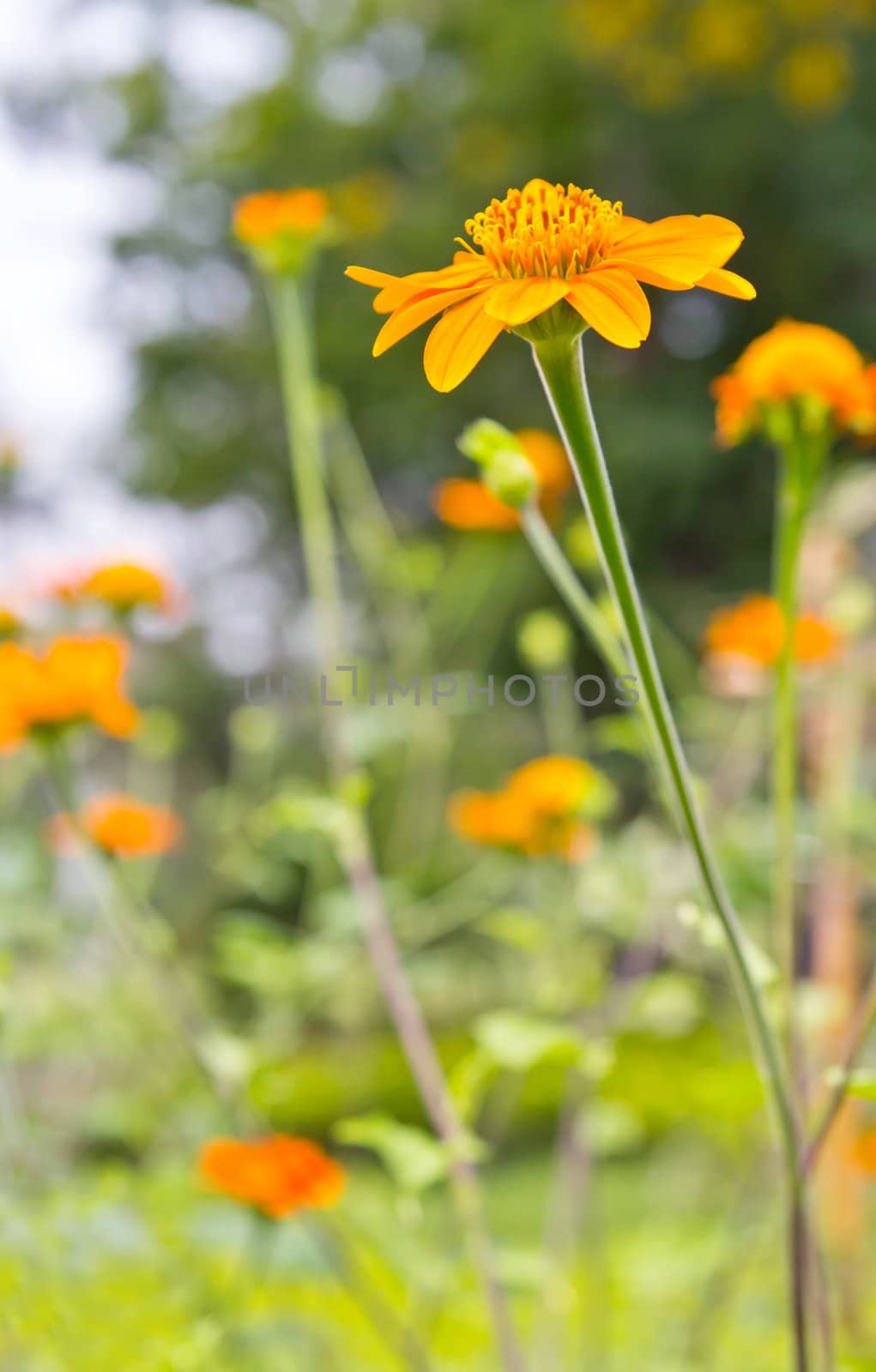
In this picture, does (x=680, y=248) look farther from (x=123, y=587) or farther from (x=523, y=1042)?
(x=123, y=587)

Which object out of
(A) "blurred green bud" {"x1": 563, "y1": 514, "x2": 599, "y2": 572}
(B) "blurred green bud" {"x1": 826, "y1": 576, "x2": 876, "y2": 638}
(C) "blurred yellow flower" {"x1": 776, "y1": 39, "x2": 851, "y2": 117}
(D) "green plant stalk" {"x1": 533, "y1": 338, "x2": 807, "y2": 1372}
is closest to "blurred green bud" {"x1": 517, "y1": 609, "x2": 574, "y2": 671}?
(A) "blurred green bud" {"x1": 563, "y1": 514, "x2": 599, "y2": 572}

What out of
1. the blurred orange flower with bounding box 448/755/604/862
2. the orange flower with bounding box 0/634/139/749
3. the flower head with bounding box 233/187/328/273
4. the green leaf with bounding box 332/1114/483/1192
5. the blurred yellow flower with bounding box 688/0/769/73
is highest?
the blurred yellow flower with bounding box 688/0/769/73

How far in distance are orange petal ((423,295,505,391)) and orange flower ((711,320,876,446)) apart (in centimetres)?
16

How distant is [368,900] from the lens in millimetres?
528

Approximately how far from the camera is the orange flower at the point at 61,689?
0.50 meters

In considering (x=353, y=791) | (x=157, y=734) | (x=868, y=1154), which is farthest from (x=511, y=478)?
(x=157, y=734)

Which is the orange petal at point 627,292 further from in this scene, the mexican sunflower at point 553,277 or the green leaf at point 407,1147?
the green leaf at point 407,1147

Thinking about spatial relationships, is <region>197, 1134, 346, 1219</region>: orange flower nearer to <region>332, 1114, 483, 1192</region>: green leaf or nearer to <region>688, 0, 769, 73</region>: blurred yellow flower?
<region>332, 1114, 483, 1192</region>: green leaf

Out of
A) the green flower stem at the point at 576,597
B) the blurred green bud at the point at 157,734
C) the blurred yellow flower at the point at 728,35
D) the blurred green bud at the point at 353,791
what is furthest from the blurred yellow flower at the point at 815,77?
the green flower stem at the point at 576,597

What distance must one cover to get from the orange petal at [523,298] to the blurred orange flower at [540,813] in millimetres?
415

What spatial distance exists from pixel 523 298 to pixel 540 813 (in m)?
0.45

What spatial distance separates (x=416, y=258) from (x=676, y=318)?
0.83 metres

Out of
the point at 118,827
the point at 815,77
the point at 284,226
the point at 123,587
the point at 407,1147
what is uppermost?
the point at 815,77

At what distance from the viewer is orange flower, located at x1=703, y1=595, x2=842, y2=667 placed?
0.54 m
